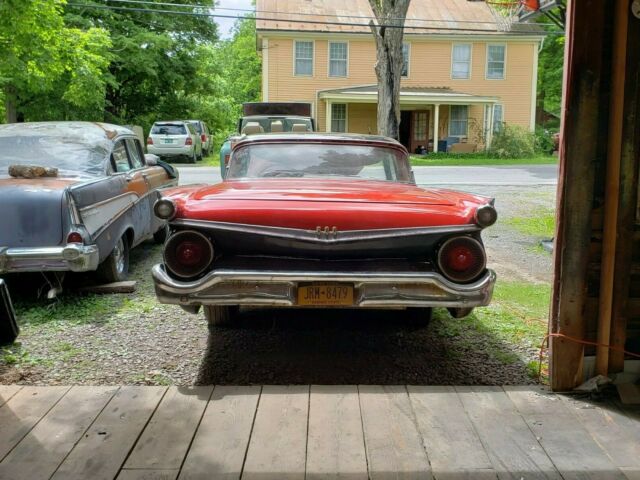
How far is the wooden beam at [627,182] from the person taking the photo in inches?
142

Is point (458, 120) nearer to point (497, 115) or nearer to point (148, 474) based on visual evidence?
point (497, 115)

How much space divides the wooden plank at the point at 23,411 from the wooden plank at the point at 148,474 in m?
0.65

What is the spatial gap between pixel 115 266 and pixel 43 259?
1.02 m

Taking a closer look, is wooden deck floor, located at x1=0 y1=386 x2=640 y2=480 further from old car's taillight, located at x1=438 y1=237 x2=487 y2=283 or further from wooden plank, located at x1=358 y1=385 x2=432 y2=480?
old car's taillight, located at x1=438 y1=237 x2=487 y2=283

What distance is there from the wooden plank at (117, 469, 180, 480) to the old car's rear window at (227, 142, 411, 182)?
9.30ft

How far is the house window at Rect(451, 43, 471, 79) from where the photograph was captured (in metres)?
29.7

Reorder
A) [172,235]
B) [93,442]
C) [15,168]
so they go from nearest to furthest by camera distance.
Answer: [93,442] → [172,235] → [15,168]

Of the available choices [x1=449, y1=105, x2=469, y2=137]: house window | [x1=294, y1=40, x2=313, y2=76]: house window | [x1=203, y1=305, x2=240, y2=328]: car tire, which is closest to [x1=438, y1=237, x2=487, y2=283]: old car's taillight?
[x1=203, y1=305, x2=240, y2=328]: car tire

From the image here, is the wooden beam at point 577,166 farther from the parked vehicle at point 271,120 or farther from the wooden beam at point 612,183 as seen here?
the parked vehicle at point 271,120

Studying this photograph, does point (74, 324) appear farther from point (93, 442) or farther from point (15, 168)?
point (93, 442)

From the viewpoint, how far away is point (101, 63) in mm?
20344

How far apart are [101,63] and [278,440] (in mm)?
19486

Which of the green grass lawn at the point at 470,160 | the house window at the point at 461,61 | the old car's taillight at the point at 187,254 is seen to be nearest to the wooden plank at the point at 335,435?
the old car's taillight at the point at 187,254

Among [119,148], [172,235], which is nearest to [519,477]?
[172,235]
